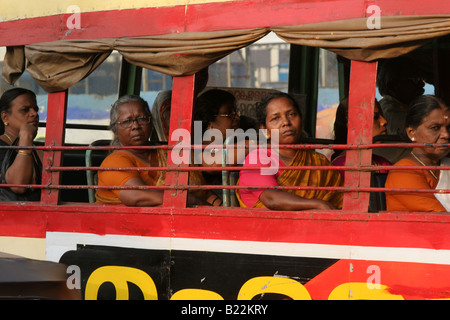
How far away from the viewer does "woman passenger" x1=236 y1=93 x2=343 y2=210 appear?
3.87m

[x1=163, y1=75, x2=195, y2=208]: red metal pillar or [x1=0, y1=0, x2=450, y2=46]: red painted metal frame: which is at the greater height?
[x1=0, y1=0, x2=450, y2=46]: red painted metal frame

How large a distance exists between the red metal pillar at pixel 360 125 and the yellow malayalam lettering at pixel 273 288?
0.55 m

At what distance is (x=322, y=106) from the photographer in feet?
40.9

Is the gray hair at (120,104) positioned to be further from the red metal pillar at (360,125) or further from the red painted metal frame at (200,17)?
the red metal pillar at (360,125)

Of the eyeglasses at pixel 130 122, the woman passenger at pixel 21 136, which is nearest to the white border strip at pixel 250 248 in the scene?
the woman passenger at pixel 21 136

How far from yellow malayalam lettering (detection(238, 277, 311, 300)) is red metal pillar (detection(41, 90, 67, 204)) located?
1520mm

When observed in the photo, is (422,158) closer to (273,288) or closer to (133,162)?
(273,288)

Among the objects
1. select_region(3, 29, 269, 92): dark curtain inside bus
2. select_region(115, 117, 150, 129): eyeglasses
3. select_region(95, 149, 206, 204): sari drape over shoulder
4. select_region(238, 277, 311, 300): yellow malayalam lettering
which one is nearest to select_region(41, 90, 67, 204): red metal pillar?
select_region(3, 29, 269, 92): dark curtain inside bus

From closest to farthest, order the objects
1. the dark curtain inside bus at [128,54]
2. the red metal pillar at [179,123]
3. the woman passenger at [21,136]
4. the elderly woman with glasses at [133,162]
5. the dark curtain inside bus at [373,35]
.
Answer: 1. the dark curtain inside bus at [373,35]
2. the dark curtain inside bus at [128,54]
3. the red metal pillar at [179,123]
4. the elderly woman with glasses at [133,162]
5. the woman passenger at [21,136]

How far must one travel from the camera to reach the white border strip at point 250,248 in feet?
11.7

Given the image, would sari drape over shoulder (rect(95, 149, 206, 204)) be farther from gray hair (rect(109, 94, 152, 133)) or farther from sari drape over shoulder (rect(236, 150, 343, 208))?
sari drape over shoulder (rect(236, 150, 343, 208))

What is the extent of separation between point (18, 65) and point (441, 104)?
2.99m

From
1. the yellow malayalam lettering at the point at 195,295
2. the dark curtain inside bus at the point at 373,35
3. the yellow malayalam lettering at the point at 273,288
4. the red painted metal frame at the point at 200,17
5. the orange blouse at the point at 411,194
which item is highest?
the red painted metal frame at the point at 200,17
